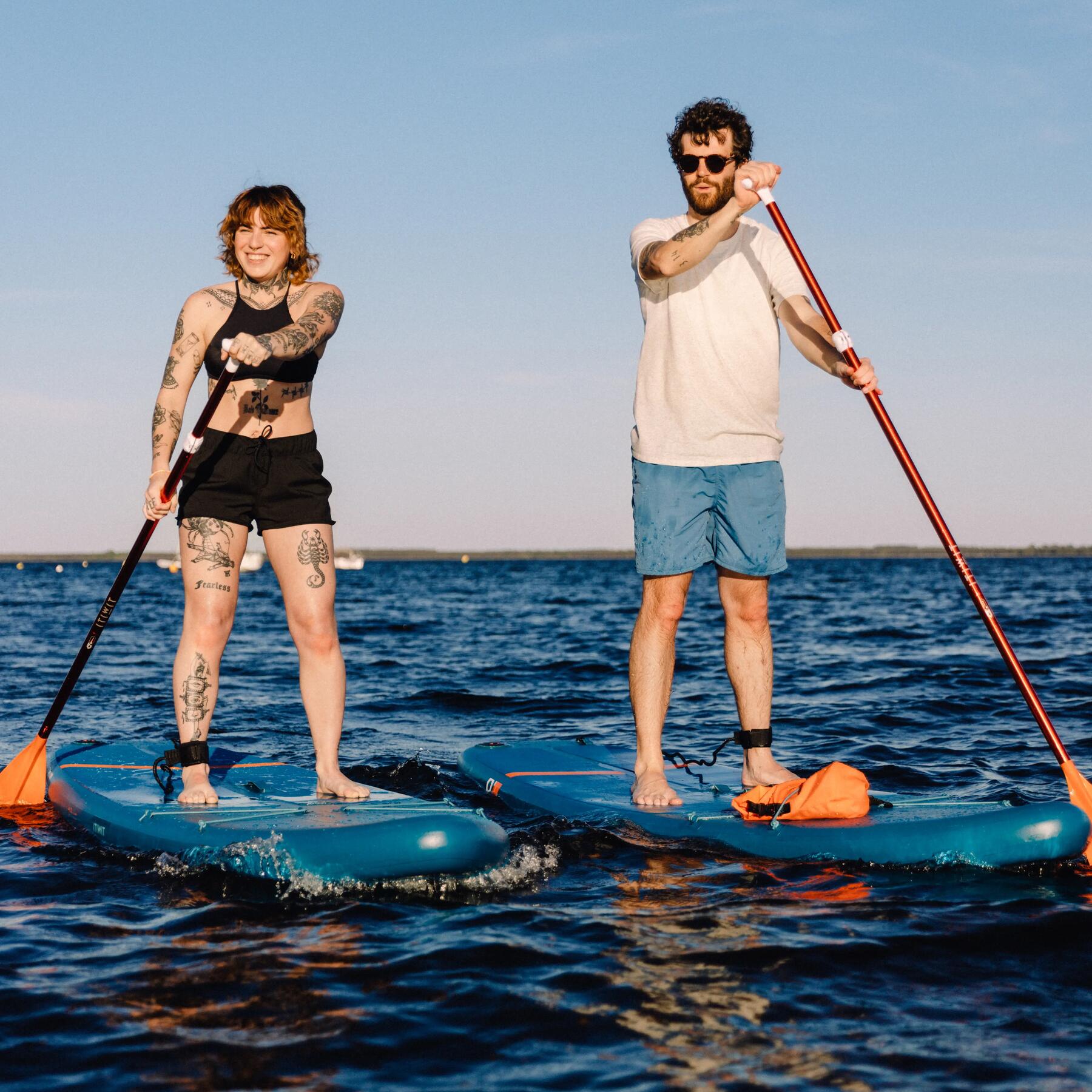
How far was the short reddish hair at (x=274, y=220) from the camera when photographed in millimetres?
5043

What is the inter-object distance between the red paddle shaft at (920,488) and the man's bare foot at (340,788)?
2.60 meters

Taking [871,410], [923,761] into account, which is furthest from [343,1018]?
[923,761]

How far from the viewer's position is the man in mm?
5219

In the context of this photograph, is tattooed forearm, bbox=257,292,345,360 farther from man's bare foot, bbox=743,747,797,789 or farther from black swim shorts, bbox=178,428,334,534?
man's bare foot, bbox=743,747,797,789

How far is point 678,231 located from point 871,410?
44.4 inches

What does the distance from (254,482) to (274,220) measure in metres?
1.06

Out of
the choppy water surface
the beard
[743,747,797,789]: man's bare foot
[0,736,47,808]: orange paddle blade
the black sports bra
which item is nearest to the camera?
the choppy water surface

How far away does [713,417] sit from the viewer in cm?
524

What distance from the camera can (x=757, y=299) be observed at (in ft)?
17.5

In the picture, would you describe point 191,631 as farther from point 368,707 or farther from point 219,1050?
point 368,707

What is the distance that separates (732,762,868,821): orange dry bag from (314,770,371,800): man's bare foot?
157 cm

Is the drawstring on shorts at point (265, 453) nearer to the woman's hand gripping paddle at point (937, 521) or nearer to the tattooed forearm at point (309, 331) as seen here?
the tattooed forearm at point (309, 331)

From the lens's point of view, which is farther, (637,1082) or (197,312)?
(197,312)

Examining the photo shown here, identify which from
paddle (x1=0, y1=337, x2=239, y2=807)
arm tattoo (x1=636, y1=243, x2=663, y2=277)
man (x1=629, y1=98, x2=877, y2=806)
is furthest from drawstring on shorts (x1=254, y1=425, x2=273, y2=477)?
arm tattoo (x1=636, y1=243, x2=663, y2=277)
